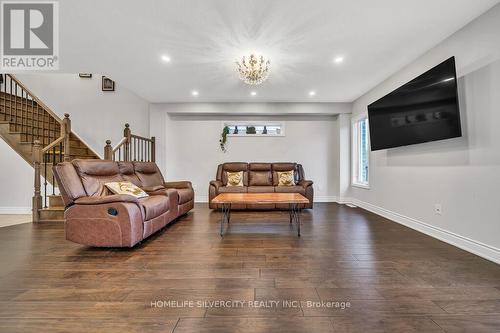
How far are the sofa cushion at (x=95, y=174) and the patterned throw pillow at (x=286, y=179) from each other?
3.29m

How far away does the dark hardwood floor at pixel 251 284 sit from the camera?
Answer: 1.37m

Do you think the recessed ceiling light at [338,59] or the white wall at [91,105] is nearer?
the recessed ceiling light at [338,59]

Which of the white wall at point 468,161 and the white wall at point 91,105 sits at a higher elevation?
the white wall at point 91,105

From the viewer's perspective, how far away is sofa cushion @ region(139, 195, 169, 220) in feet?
8.94

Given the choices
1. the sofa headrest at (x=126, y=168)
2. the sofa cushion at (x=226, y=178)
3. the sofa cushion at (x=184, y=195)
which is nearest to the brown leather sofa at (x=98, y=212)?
the sofa headrest at (x=126, y=168)

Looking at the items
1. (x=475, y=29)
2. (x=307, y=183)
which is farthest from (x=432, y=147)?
(x=307, y=183)

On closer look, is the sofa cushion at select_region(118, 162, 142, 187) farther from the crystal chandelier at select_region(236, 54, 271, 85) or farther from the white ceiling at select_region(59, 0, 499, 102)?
the crystal chandelier at select_region(236, 54, 271, 85)

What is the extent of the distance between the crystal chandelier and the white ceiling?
0.11 metres

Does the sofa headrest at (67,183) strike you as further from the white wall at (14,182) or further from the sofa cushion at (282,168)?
the sofa cushion at (282,168)

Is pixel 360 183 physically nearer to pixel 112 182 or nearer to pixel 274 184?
pixel 274 184

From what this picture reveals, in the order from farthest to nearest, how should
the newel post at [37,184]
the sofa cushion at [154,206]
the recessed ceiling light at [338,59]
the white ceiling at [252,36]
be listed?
1. the newel post at [37,184]
2. the recessed ceiling light at [338,59]
3. the sofa cushion at [154,206]
4. the white ceiling at [252,36]

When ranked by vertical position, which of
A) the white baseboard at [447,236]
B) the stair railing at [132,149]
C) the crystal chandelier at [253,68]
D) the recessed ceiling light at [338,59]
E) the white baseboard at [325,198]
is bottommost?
the white baseboard at [447,236]

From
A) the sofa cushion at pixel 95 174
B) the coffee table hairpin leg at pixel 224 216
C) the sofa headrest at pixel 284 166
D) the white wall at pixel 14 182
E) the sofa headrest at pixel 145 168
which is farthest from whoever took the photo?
the sofa headrest at pixel 284 166

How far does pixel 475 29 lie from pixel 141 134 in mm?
6298
